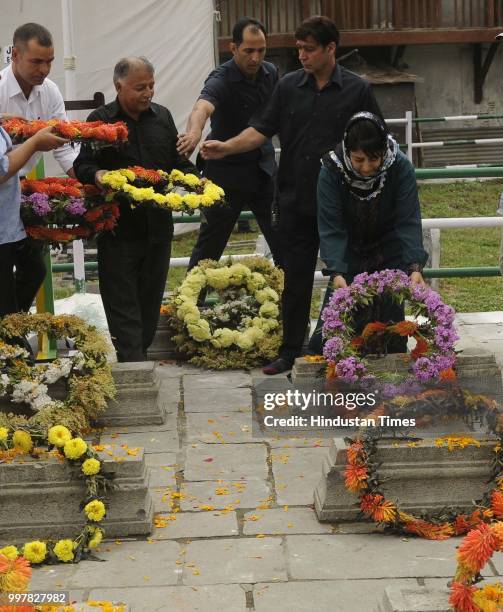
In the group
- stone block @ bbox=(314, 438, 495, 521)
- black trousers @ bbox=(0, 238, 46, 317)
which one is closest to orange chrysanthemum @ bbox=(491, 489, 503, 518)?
stone block @ bbox=(314, 438, 495, 521)

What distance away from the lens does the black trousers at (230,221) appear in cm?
786

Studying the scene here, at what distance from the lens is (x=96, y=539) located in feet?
15.2

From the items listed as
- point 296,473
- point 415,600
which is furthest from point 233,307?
point 415,600

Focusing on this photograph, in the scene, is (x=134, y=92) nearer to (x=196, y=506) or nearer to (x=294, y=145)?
(x=294, y=145)

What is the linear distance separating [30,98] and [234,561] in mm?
3415

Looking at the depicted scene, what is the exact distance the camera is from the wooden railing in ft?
67.2

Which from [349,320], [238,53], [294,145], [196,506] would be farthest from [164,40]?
[196,506]

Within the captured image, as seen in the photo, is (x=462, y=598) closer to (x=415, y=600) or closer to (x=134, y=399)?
(x=415, y=600)

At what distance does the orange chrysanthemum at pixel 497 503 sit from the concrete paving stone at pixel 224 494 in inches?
41.1

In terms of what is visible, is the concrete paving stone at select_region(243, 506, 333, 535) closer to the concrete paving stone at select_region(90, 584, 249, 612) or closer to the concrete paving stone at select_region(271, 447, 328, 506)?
the concrete paving stone at select_region(271, 447, 328, 506)

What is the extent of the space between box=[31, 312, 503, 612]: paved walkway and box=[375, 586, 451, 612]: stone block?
1.48 feet

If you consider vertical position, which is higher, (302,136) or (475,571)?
(302,136)

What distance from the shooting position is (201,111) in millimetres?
7477

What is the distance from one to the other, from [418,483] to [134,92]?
286 centimetres
